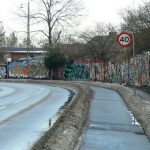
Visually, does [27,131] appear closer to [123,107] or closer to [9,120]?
[9,120]

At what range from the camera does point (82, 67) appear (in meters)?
60.3

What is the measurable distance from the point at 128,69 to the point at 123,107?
21433 millimetres

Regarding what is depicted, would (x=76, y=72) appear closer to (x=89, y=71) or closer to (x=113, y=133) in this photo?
(x=89, y=71)

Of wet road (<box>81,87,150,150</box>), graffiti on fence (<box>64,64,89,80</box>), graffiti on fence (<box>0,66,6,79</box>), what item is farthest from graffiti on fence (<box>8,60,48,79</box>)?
wet road (<box>81,87,150,150</box>)

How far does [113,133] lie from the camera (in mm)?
13242

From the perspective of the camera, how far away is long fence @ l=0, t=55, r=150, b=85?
37219mm

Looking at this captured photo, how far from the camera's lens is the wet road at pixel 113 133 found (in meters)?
11.2

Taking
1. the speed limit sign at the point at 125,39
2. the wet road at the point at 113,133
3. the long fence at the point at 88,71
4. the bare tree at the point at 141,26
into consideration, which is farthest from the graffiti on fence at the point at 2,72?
the wet road at the point at 113,133

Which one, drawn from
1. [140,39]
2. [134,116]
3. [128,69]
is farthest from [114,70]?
[134,116]

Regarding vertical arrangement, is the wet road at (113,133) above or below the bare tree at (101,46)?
below

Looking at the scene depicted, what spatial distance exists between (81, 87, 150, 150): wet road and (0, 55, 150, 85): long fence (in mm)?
17494

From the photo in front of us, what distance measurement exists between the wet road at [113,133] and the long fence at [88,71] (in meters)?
17.5

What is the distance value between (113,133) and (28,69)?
57.6 metres

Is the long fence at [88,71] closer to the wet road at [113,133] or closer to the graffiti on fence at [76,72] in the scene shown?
the graffiti on fence at [76,72]
